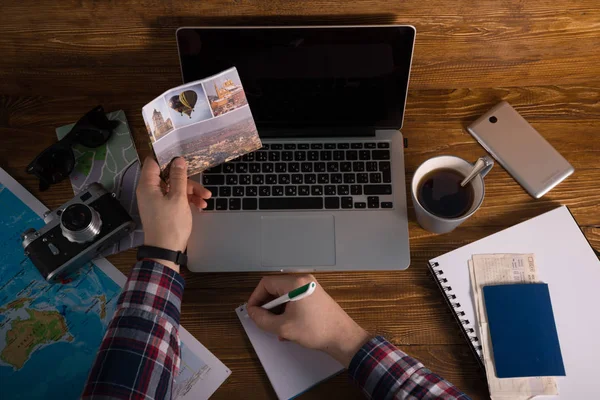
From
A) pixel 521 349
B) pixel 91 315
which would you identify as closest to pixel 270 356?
pixel 91 315

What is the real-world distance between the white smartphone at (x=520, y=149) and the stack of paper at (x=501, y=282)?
159mm

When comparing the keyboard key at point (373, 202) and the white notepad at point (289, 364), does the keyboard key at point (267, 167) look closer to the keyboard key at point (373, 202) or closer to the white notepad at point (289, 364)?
the keyboard key at point (373, 202)

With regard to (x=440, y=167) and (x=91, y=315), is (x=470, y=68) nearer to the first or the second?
(x=440, y=167)

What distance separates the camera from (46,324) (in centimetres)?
95

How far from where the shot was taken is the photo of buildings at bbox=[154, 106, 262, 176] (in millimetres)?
889

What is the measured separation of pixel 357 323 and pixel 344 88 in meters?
0.45

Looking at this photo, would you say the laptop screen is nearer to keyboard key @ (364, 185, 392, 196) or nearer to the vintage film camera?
keyboard key @ (364, 185, 392, 196)

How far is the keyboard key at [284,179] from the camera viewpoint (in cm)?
102

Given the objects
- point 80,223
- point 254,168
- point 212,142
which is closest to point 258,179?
point 254,168

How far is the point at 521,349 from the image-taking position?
2.98 feet

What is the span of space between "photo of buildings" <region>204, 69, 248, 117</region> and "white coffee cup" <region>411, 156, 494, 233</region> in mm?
348

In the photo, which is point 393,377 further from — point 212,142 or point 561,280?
point 212,142

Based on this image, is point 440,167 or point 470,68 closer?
point 440,167

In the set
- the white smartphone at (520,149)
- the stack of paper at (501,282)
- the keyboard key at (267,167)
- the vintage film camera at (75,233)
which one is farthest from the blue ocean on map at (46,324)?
the white smartphone at (520,149)
